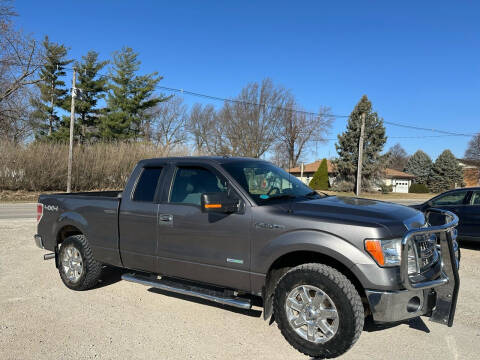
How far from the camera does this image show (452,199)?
880 centimetres

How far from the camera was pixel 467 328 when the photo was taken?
3990mm

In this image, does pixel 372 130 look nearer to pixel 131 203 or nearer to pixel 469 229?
pixel 469 229

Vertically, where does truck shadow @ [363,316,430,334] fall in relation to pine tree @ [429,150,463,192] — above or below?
below

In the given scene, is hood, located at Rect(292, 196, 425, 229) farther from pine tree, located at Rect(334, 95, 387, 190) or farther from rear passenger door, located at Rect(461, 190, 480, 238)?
pine tree, located at Rect(334, 95, 387, 190)

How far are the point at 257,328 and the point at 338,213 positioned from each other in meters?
1.57

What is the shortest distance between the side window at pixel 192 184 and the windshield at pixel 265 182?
0.78ft

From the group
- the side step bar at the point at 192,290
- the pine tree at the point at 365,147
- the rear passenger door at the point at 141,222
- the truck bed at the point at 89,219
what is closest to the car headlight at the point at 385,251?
the side step bar at the point at 192,290

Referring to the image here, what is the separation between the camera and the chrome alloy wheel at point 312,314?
326cm

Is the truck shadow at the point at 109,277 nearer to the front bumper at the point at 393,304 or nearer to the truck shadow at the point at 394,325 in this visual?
the truck shadow at the point at 394,325

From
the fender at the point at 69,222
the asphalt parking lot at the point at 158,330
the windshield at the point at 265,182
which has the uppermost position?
the windshield at the point at 265,182

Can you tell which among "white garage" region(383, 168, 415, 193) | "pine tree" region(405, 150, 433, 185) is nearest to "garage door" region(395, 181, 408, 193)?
"white garage" region(383, 168, 415, 193)

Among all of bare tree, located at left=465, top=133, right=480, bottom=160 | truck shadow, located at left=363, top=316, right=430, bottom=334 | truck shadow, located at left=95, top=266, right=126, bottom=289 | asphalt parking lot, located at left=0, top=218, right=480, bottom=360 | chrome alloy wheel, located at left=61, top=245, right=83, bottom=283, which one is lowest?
truck shadow, located at left=95, top=266, right=126, bottom=289

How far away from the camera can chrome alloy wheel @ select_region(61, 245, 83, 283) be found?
5168mm

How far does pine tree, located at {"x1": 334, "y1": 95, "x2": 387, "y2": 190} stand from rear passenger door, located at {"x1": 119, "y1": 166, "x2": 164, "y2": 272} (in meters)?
38.8
